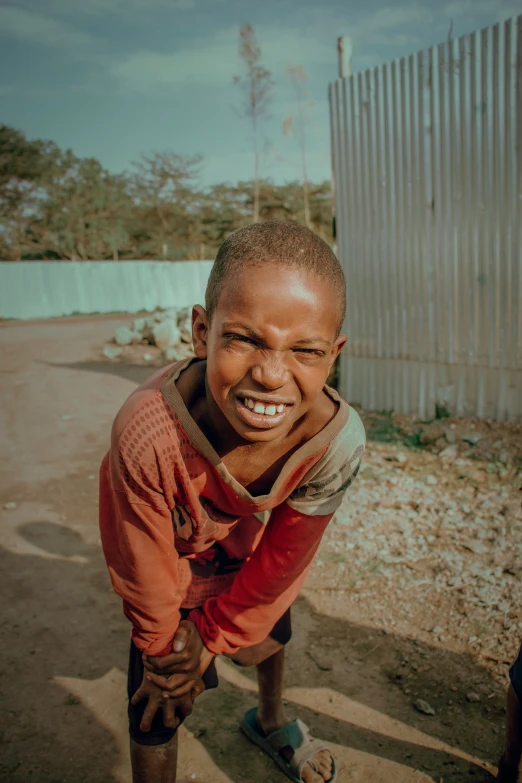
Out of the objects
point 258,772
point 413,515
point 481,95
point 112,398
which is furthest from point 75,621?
point 481,95

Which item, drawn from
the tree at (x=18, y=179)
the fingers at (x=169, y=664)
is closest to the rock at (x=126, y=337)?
the fingers at (x=169, y=664)

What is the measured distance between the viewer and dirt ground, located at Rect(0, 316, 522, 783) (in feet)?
6.30

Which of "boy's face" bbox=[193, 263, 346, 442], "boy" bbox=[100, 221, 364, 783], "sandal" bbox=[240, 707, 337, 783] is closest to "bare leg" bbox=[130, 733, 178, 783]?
"boy" bbox=[100, 221, 364, 783]

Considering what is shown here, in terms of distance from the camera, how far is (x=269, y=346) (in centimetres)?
129

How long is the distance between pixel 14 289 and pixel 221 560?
18.5 m

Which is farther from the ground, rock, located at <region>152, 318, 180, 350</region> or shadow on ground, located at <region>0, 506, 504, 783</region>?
rock, located at <region>152, 318, 180, 350</region>

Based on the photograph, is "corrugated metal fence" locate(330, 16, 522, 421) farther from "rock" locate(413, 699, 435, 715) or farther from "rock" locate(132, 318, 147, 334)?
"rock" locate(132, 318, 147, 334)

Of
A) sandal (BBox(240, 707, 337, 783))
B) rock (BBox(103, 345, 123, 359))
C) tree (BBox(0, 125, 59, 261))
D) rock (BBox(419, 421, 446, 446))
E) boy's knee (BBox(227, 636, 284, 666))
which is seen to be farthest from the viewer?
tree (BBox(0, 125, 59, 261))

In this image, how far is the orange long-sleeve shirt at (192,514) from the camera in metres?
1.39

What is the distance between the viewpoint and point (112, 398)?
6.42 meters

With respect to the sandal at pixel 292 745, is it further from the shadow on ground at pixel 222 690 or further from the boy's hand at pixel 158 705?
the boy's hand at pixel 158 705

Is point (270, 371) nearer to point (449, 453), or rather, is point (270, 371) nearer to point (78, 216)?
point (449, 453)

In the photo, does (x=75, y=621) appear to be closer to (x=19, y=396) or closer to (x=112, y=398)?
(x=112, y=398)

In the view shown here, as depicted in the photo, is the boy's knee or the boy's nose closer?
the boy's nose
